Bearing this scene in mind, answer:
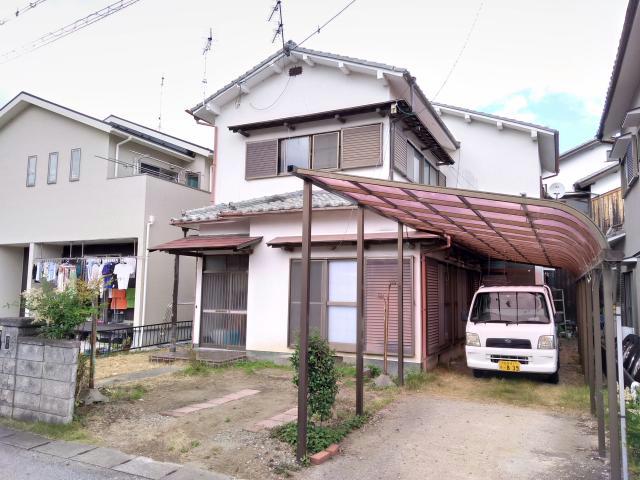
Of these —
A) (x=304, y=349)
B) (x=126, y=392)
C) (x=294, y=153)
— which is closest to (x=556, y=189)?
(x=294, y=153)

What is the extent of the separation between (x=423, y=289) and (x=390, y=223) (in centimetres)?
148

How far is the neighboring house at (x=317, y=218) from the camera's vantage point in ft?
30.3

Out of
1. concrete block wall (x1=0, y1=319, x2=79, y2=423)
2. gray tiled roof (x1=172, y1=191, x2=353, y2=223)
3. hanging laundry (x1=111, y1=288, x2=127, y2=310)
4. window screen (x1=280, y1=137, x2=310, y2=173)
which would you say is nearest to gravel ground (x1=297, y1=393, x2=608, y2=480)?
concrete block wall (x1=0, y1=319, x2=79, y2=423)

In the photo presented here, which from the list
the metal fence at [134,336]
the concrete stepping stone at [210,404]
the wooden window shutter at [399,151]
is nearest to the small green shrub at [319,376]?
the concrete stepping stone at [210,404]

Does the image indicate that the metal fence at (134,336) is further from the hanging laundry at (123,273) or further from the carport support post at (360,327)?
the carport support post at (360,327)

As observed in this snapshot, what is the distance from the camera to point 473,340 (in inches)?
333

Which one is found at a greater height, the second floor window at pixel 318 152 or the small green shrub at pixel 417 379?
the second floor window at pixel 318 152

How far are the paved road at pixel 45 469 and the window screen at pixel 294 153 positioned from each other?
807 cm

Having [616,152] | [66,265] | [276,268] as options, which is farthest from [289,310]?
[66,265]

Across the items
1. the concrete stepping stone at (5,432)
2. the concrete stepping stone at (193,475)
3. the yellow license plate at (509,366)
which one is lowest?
the concrete stepping stone at (5,432)

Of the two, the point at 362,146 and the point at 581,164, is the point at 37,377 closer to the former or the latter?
the point at 362,146

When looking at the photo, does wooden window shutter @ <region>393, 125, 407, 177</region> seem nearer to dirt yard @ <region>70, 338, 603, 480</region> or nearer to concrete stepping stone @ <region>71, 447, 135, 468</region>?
dirt yard @ <region>70, 338, 603, 480</region>

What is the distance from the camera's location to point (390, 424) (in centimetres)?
588

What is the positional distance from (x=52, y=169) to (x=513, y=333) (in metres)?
15.7
